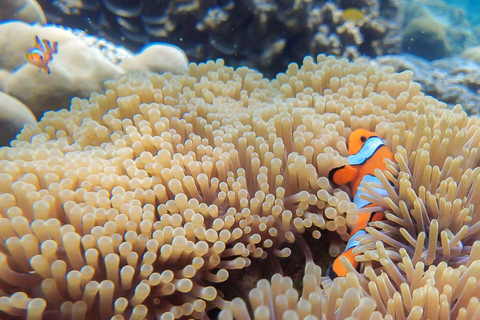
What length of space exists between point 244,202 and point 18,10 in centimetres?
372

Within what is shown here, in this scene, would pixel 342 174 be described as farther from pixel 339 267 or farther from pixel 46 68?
pixel 46 68

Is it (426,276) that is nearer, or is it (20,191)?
(426,276)

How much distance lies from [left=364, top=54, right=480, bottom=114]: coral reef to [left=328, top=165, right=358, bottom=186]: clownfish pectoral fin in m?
3.03

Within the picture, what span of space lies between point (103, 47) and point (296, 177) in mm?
3192

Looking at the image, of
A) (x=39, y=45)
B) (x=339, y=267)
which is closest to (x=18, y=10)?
(x=39, y=45)

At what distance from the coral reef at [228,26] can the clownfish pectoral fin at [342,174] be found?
124 inches

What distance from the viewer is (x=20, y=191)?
1.22 meters

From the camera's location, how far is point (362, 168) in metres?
1.42

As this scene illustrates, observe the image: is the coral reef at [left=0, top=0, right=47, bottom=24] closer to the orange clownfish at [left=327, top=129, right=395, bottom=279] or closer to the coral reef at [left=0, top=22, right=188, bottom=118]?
the coral reef at [left=0, top=22, right=188, bottom=118]

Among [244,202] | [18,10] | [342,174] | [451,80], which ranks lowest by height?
[244,202]

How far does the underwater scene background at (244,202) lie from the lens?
1027 millimetres

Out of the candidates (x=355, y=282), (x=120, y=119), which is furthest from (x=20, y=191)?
(x=355, y=282)

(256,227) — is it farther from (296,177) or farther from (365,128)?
(365,128)

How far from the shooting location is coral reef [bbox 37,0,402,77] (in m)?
4.14
